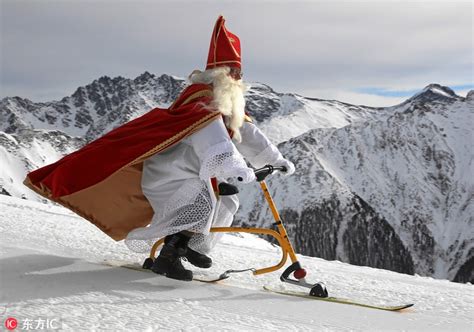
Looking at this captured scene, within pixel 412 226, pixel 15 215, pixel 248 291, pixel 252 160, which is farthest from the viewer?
pixel 412 226

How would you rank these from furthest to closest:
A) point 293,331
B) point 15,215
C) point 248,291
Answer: point 15,215 → point 248,291 → point 293,331

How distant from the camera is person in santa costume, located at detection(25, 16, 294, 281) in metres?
4.26

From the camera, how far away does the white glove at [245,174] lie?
4.05 m

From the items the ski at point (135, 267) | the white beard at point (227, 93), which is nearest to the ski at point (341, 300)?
the ski at point (135, 267)

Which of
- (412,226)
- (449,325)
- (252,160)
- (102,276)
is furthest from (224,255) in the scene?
(412,226)

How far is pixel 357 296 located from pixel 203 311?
1496 millimetres

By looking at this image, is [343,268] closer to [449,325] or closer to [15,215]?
[449,325]

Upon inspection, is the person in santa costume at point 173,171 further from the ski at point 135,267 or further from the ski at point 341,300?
the ski at point 341,300

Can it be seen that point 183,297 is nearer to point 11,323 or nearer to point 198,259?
point 198,259

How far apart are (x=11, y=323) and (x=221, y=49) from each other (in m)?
2.78

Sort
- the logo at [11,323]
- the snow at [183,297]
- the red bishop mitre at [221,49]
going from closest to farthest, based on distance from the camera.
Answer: the logo at [11,323] → the snow at [183,297] → the red bishop mitre at [221,49]

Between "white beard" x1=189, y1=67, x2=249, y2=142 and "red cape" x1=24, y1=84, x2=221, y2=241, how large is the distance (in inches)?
3.6

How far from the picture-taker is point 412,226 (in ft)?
603

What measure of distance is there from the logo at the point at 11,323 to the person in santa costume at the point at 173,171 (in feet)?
4.79
